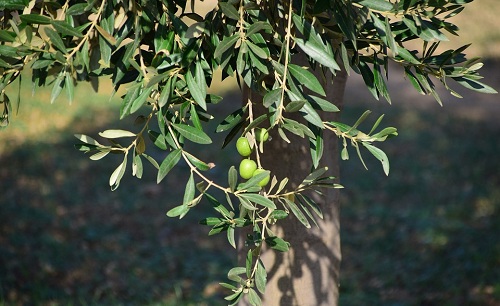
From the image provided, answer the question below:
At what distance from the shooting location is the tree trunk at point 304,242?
2391 millimetres

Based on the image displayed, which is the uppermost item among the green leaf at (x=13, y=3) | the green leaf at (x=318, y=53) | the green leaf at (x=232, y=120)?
the green leaf at (x=13, y=3)

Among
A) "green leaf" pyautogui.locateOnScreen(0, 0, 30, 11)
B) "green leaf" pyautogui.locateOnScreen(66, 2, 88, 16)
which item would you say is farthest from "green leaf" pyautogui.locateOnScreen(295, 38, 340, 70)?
"green leaf" pyautogui.locateOnScreen(0, 0, 30, 11)

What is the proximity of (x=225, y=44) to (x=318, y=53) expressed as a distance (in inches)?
8.8

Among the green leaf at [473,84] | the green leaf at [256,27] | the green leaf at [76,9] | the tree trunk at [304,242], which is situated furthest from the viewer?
the tree trunk at [304,242]

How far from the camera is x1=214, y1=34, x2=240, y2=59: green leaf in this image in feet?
4.86

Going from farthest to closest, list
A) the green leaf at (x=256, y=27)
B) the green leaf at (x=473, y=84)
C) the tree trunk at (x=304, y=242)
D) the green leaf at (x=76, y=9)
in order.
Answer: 1. the tree trunk at (x=304, y=242)
2. the green leaf at (x=473, y=84)
3. the green leaf at (x=76, y=9)
4. the green leaf at (x=256, y=27)

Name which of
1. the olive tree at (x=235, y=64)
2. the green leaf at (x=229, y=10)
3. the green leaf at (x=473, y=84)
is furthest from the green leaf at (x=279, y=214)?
the green leaf at (x=473, y=84)

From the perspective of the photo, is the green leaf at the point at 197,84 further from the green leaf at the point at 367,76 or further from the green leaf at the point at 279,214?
the green leaf at the point at 367,76

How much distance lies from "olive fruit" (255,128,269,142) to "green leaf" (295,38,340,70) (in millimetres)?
217

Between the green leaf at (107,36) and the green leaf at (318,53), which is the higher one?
the green leaf at (107,36)

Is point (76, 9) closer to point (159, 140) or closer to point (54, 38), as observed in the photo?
point (54, 38)

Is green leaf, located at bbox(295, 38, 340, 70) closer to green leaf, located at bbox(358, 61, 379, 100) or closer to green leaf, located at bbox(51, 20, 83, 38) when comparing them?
green leaf, located at bbox(358, 61, 379, 100)

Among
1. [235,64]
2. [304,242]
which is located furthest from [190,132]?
[304,242]

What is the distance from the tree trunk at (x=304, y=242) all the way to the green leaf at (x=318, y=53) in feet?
2.74
